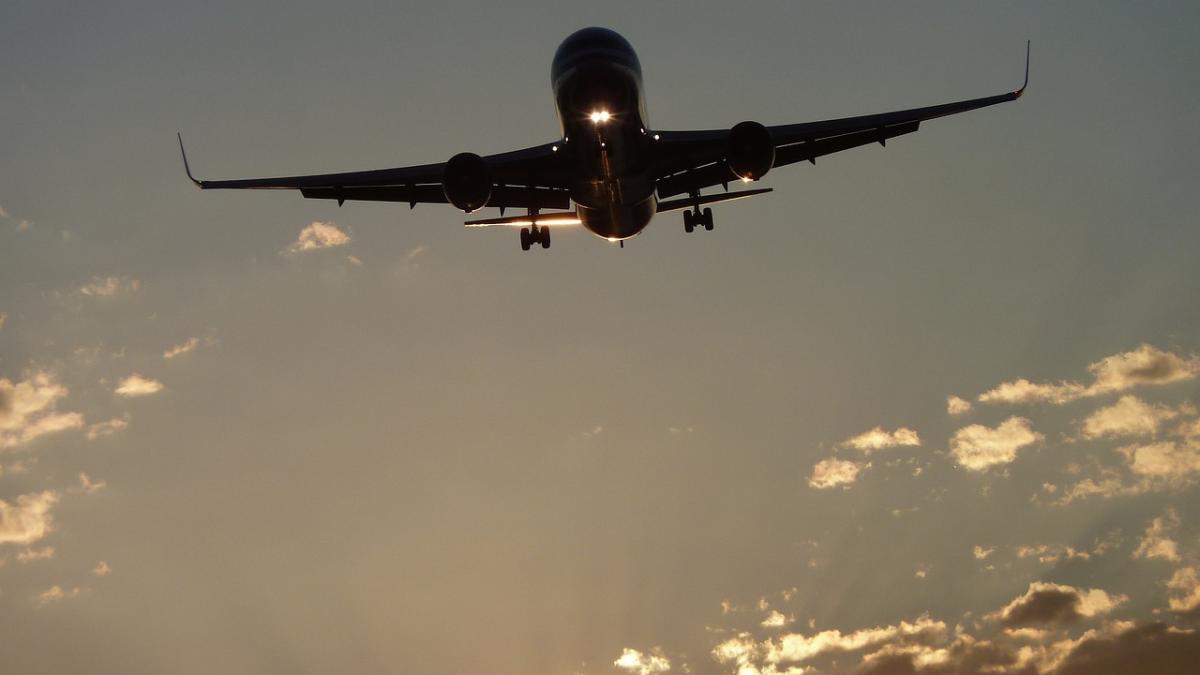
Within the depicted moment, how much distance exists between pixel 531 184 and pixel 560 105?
12.4 ft

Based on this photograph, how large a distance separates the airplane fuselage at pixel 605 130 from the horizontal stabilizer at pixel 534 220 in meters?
0.73

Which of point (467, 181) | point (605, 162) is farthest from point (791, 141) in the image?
point (467, 181)

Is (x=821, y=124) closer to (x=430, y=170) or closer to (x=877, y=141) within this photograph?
(x=877, y=141)

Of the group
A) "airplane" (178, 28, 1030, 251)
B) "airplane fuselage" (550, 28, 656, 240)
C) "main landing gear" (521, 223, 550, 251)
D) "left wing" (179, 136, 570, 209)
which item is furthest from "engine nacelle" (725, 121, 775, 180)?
"main landing gear" (521, 223, 550, 251)

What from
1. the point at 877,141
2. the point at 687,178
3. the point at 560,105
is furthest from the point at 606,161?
the point at 877,141

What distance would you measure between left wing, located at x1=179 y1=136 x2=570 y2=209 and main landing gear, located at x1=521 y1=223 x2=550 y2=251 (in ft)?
12.4

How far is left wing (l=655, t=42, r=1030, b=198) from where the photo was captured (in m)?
41.3

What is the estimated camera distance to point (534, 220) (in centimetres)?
4197

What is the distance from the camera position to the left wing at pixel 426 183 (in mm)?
41938

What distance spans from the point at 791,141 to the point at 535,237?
11.2 m

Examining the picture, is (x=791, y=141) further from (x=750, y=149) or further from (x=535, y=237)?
(x=535, y=237)

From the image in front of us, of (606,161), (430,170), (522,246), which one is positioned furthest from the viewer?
(522,246)

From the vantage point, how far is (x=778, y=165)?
4444 centimetres

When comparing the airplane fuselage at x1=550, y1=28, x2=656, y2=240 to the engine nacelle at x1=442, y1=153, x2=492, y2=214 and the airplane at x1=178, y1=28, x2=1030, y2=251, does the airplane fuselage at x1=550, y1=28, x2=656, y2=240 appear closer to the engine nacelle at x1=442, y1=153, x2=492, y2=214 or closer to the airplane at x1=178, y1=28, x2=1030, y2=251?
the airplane at x1=178, y1=28, x2=1030, y2=251
